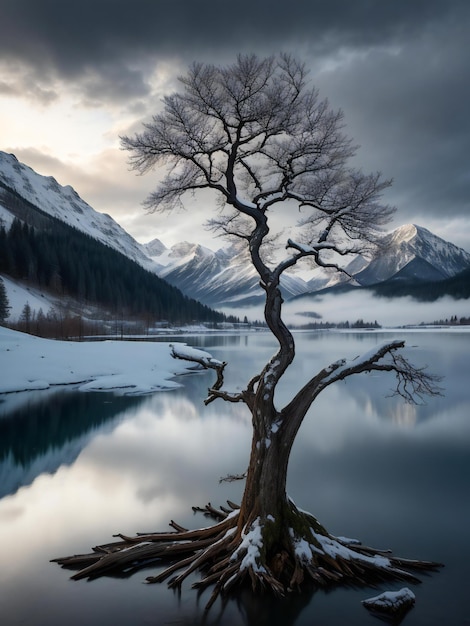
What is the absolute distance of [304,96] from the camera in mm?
8711

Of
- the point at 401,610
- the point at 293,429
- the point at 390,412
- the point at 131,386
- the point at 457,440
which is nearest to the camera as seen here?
the point at 401,610

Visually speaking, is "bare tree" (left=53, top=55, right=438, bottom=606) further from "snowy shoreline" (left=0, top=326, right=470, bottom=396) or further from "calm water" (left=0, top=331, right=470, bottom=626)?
"snowy shoreline" (left=0, top=326, right=470, bottom=396)

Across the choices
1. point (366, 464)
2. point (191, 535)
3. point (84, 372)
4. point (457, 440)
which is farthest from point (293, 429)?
point (84, 372)

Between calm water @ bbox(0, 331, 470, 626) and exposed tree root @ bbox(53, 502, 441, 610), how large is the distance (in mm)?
291

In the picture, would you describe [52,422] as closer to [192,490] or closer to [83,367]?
[192,490]

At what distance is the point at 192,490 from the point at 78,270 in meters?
134

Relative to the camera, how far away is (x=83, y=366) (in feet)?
157

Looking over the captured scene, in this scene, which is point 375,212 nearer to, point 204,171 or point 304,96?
point 304,96

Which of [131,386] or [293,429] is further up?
[293,429]

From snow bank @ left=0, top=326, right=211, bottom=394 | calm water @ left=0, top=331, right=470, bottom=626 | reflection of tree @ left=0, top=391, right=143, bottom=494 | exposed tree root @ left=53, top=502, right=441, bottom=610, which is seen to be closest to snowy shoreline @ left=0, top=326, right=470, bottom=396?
snow bank @ left=0, top=326, right=211, bottom=394

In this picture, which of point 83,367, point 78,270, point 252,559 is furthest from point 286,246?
point 78,270

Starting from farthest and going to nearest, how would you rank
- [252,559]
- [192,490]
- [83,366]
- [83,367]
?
[83,366], [83,367], [192,490], [252,559]

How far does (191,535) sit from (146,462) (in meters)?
10.7

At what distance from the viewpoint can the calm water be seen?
27.5ft
